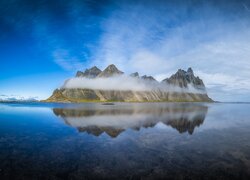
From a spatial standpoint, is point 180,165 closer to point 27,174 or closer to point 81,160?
point 81,160

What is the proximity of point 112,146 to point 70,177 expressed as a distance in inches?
427

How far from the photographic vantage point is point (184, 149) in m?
24.5

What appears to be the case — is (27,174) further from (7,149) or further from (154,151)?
(154,151)

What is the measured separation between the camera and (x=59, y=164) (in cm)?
1845

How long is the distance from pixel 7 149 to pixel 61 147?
21.7 feet

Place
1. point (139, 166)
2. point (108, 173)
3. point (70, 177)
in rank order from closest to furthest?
point (70, 177), point (108, 173), point (139, 166)

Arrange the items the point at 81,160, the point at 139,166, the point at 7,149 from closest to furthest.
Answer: the point at 139,166, the point at 81,160, the point at 7,149

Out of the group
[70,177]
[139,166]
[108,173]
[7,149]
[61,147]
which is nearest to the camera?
[70,177]

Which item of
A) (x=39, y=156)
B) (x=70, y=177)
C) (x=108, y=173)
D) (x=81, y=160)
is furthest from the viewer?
(x=39, y=156)

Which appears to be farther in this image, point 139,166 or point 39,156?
point 39,156

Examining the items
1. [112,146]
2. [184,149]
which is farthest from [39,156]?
[184,149]

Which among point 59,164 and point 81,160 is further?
point 81,160

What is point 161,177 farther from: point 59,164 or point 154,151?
point 59,164

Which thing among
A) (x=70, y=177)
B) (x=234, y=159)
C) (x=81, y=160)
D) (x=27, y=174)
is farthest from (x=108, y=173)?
(x=234, y=159)
